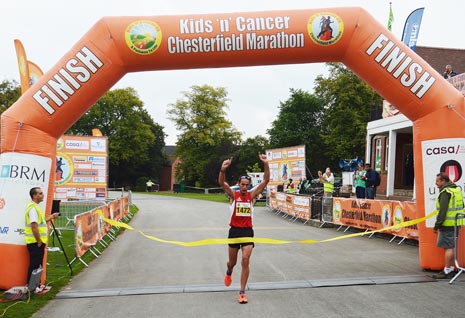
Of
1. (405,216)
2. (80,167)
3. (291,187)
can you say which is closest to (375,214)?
(405,216)

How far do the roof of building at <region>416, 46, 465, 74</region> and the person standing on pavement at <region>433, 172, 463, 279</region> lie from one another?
26.0 meters

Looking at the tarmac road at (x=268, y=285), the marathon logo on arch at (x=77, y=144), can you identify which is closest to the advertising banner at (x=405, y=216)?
the tarmac road at (x=268, y=285)

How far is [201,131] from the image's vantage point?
70.5 m

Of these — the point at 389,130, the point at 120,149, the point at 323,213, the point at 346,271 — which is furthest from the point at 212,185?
the point at 346,271

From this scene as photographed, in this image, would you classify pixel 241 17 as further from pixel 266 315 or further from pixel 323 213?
pixel 323 213

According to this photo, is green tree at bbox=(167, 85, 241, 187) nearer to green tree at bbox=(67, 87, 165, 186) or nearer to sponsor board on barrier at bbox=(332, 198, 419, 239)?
green tree at bbox=(67, 87, 165, 186)

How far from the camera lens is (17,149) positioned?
791cm

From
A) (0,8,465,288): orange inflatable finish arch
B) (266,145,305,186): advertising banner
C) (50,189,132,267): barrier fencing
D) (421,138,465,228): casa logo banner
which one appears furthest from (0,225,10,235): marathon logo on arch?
(266,145,305,186): advertising banner

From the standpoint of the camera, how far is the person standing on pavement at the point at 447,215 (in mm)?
8203

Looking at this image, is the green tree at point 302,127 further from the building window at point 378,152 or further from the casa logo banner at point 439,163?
the casa logo banner at point 439,163

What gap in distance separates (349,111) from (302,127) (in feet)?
56.6

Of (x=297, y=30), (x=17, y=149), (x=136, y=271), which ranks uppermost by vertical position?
(x=297, y=30)

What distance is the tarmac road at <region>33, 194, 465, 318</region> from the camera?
6.41 metres

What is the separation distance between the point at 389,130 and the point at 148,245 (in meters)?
17.5
